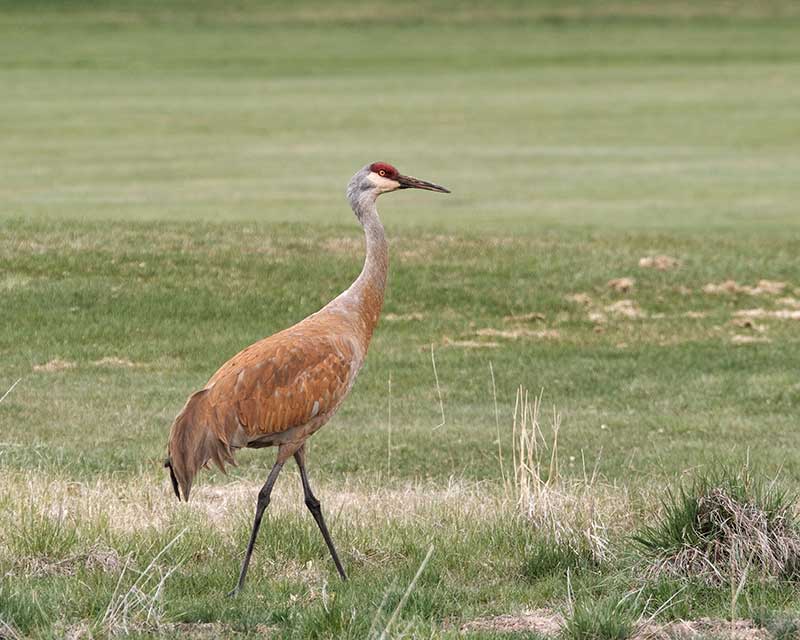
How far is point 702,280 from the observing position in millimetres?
14812

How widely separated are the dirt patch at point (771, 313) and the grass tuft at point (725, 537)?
7502 millimetres

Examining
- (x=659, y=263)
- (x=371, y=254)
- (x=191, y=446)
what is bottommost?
(x=659, y=263)

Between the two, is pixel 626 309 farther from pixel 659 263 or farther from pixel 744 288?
pixel 744 288

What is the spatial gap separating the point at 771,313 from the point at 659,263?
1.46 m

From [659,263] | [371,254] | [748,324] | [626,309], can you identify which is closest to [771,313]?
[748,324]

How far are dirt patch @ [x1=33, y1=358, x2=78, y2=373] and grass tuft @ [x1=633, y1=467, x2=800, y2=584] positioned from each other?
6.66 meters

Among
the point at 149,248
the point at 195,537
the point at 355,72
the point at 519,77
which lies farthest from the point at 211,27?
the point at 195,537

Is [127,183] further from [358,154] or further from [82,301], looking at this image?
[82,301]

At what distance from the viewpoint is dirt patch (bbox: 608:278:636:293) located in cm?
1455

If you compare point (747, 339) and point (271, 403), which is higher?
point (271, 403)

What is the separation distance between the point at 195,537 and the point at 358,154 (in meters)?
15.9

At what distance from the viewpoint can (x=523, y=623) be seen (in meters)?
5.82

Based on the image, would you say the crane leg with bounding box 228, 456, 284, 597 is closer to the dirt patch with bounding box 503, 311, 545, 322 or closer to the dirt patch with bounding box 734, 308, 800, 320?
the dirt patch with bounding box 503, 311, 545, 322

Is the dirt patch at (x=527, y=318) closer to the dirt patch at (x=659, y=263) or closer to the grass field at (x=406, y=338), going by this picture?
the grass field at (x=406, y=338)
